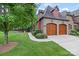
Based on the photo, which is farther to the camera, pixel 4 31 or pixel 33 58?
pixel 4 31

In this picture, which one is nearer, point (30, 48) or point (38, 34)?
point (30, 48)

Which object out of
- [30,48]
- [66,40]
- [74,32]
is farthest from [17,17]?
[74,32]

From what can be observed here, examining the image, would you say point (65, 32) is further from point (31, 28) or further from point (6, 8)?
point (6, 8)

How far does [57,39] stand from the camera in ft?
15.6

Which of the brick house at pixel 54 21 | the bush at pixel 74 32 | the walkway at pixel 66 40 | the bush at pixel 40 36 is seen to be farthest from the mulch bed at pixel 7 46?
the bush at pixel 74 32

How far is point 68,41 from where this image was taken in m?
4.74

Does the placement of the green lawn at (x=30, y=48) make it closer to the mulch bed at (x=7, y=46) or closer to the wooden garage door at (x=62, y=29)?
the mulch bed at (x=7, y=46)

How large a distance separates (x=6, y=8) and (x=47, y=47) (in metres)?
1.38

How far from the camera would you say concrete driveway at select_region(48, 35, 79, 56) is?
4.59 metres

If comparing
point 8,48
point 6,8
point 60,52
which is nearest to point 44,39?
point 60,52

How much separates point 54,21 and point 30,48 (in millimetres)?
901

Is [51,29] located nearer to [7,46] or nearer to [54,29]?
[54,29]

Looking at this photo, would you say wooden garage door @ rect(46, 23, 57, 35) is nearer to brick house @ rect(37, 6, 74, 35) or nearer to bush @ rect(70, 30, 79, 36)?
brick house @ rect(37, 6, 74, 35)

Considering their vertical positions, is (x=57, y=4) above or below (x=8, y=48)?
above
